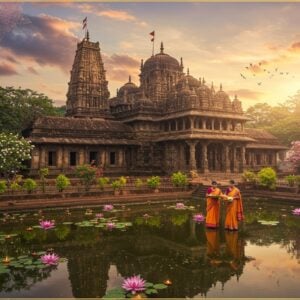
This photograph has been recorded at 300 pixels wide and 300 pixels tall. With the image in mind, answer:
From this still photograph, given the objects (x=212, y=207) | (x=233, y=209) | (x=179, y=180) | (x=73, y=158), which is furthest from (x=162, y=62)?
(x=233, y=209)

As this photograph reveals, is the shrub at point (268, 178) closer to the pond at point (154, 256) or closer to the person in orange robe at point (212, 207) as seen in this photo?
the pond at point (154, 256)

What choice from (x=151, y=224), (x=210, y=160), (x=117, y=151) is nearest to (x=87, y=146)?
(x=117, y=151)

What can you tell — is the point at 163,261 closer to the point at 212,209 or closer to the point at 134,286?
the point at 134,286

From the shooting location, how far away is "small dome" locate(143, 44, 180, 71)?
143ft

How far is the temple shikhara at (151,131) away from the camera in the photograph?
31.8 m

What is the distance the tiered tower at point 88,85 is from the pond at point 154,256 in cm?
2626

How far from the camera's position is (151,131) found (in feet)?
122

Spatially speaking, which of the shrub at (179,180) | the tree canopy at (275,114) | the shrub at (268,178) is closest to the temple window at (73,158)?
the shrub at (179,180)

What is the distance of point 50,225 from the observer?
41.7ft

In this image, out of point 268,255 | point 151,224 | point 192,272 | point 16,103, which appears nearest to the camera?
point 192,272

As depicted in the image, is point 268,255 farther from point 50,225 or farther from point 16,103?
point 16,103

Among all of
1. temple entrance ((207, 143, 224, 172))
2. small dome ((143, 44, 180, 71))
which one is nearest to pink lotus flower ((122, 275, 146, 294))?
temple entrance ((207, 143, 224, 172))

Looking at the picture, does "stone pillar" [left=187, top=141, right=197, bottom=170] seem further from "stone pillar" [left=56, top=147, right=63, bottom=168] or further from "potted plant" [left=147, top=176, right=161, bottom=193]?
"stone pillar" [left=56, top=147, right=63, bottom=168]

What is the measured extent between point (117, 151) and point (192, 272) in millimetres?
26925
